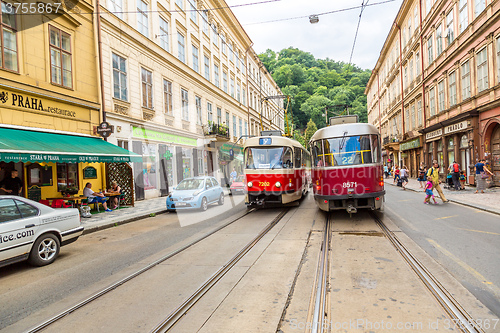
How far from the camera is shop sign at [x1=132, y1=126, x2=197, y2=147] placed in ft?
58.7

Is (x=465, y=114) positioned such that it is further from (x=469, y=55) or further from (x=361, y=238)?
(x=361, y=238)

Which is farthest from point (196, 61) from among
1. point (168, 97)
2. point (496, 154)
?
point (496, 154)

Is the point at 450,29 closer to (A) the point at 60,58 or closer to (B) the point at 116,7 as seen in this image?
(B) the point at 116,7

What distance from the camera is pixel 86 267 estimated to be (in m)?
5.94

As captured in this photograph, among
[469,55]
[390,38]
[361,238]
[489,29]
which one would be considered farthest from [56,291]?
[390,38]

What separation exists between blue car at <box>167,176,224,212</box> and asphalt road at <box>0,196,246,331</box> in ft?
8.95

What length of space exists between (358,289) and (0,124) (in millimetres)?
11917

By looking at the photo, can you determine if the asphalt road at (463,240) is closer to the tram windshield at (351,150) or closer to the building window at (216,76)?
the tram windshield at (351,150)

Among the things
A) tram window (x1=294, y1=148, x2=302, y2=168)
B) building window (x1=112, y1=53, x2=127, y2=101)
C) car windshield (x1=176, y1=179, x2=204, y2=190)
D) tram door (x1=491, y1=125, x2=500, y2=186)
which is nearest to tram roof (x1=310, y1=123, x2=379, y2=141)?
tram window (x1=294, y1=148, x2=302, y2=168)

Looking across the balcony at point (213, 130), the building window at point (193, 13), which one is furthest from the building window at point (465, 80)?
the building window at point (193, 13)

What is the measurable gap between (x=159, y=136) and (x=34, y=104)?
28.5ft

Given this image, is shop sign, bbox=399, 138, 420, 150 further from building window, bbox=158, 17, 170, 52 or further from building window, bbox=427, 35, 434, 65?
building window, bbox=158, 17, 170, 52

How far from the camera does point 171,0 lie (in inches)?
863

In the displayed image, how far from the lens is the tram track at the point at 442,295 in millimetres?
3230
